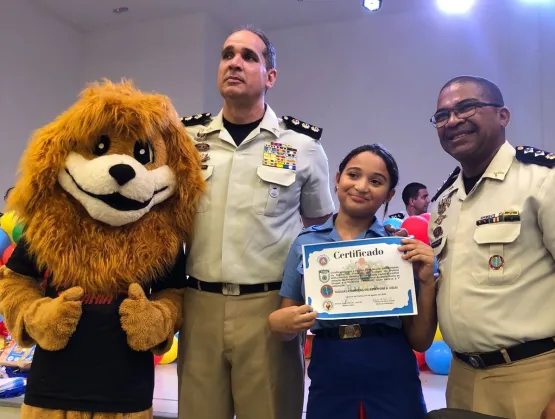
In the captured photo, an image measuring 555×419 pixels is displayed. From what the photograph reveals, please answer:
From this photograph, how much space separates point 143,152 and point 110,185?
15 centimetres

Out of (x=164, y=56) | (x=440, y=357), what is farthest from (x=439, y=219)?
(x=164, y=56)

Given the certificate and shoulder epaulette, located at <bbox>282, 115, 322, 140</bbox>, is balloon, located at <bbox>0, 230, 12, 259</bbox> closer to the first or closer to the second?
shoulder epaulette, located at <bbox>282, 115, 322, 140</bbox>

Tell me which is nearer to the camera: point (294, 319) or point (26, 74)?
point (294, 319)

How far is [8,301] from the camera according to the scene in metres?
1.35

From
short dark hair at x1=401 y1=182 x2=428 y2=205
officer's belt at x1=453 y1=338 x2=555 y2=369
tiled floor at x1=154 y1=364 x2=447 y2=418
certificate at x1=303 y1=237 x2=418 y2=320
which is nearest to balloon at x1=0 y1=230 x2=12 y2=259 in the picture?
tiled floor at x1=154 y1=364 x2=447 y2=418

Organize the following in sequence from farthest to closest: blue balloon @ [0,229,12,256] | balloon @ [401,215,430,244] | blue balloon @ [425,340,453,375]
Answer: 1. blue balloon @ [0,229,12,256]
2. blue balloon @ [425,340,453,375]
3. balloon @ [401,215,430,244]

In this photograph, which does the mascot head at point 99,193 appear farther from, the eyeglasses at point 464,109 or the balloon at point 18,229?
the eyeglasses at point 464,109

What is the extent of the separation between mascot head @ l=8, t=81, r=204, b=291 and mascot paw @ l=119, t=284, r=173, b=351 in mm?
55

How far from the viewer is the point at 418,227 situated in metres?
2.21

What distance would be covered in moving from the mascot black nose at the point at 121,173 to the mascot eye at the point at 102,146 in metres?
0.11

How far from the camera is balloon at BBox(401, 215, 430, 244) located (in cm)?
218

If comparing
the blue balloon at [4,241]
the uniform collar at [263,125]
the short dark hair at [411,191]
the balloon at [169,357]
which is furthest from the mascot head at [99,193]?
the short dark hair at [411,191]

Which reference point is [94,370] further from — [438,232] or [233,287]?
[438,232]

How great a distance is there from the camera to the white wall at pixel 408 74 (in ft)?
15.9
